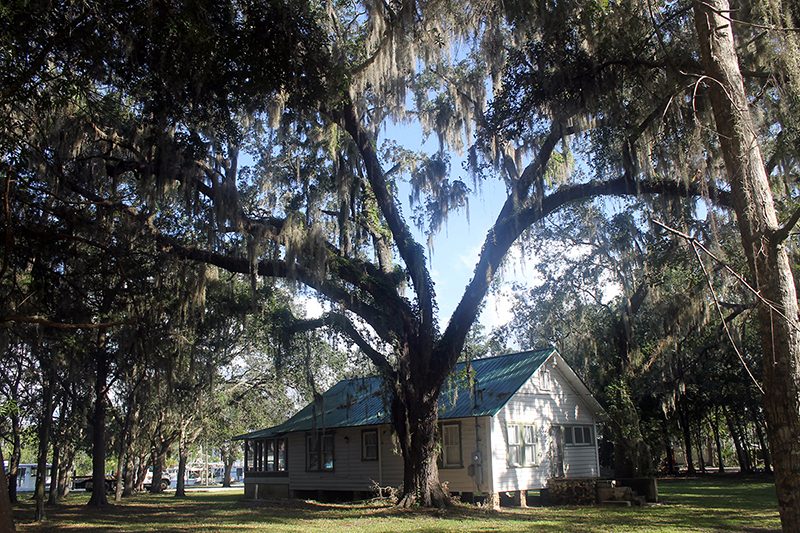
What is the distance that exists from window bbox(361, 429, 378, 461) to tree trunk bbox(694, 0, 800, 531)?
51.7ft

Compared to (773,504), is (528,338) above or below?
above

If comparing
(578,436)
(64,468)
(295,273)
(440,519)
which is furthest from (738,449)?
(64,468)

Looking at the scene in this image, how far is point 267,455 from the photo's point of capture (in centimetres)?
2514

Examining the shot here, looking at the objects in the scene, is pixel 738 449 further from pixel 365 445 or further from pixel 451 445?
pixel 365 445

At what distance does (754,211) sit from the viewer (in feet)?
20.2

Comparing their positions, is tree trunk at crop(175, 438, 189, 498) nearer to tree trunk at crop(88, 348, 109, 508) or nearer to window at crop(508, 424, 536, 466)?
tree trunk at crop(88, 348, 109, 508)

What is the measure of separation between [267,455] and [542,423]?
451 inches

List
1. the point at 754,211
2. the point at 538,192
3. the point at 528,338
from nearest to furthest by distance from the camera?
the point at 754,211 → the point at 538,192 → the point at 528,338

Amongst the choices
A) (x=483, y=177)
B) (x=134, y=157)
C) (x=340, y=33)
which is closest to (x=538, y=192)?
(x=483, y=177)

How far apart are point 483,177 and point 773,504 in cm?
1131

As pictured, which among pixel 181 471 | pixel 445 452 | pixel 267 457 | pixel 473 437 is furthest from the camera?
pixel 181 471

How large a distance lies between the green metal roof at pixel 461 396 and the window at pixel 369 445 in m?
0.44

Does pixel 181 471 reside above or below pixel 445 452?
below

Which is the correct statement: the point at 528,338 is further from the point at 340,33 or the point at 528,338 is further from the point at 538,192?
the point at 340,33
